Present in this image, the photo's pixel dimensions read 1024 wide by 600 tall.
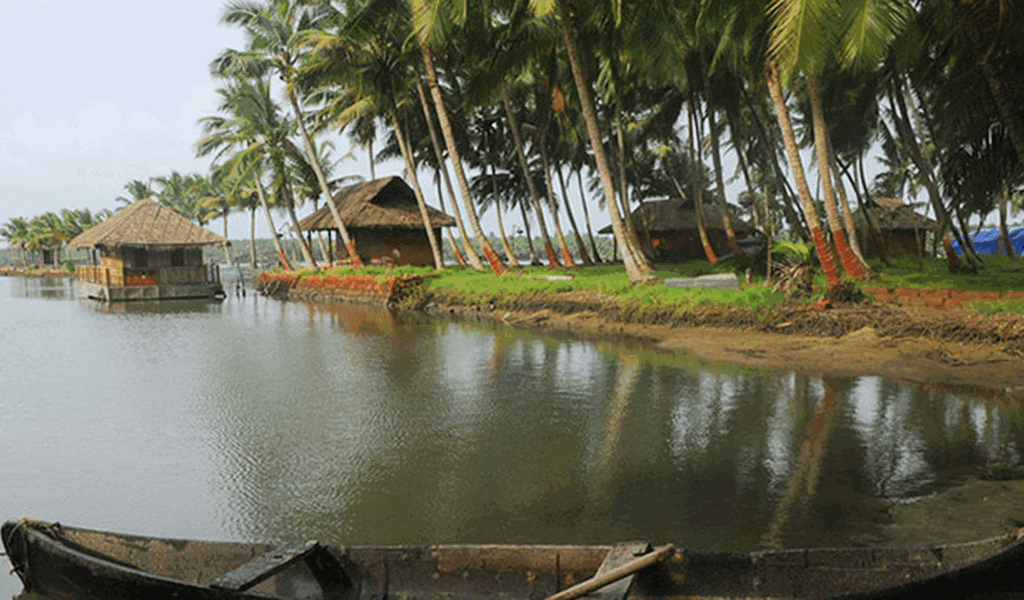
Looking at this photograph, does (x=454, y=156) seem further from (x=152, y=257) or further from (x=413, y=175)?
(x=152, y=257)

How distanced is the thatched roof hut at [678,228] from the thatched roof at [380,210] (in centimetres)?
844

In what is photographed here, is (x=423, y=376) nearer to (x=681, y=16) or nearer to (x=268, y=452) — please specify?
(x=268, y=452)

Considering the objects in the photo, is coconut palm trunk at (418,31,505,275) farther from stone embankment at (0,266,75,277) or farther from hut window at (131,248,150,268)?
stone embankment at (0,266,75,277)

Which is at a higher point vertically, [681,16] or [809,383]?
[681,16]

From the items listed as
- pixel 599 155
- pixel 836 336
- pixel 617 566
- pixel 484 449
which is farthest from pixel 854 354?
pixel 617 566

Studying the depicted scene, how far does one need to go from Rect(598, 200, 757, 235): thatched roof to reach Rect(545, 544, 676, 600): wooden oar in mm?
27744

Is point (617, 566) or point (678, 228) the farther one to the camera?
point (678, 228)

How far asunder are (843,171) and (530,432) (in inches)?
743

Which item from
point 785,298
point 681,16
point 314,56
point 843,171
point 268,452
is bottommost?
point 268,452

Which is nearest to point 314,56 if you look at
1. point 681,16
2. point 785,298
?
point 681,16

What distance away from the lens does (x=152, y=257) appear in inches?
1249

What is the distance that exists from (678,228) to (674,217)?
0.68 meters

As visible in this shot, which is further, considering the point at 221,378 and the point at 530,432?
the point at 221,378

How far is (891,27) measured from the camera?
32.2 feet
